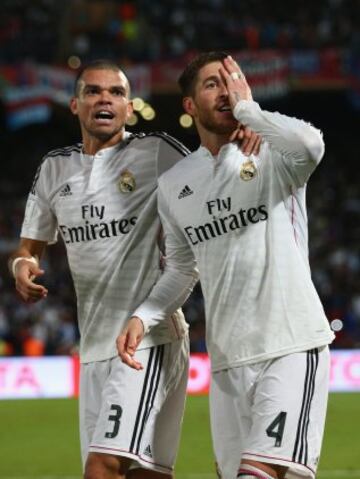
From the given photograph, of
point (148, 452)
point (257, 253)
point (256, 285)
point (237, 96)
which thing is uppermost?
point (237, 96)

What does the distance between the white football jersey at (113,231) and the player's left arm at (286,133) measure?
2.82 ft

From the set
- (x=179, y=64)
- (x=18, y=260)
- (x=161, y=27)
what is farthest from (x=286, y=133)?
(x=161, y=27)

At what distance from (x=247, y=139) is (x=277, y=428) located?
1178 millimetres

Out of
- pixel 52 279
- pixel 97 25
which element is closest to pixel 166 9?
pixel 97 25

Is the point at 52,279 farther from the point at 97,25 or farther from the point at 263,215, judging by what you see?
the point at 263,215

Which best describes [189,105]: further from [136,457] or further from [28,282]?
[136,457]

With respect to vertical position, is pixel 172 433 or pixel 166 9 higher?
pixel 166 9

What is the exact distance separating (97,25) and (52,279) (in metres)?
7.39

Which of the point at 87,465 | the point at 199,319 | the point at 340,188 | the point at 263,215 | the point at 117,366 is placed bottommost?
the point at 87,465

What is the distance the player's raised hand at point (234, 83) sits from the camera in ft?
15.3

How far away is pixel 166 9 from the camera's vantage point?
28062mm

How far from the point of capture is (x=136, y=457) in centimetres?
504

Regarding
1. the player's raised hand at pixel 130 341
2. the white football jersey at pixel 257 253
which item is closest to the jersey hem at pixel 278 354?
the white football jersey at pixel 257 253

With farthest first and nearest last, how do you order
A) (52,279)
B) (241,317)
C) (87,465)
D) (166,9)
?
(166,9) → (52,279) → (87,465) → (241,317)
